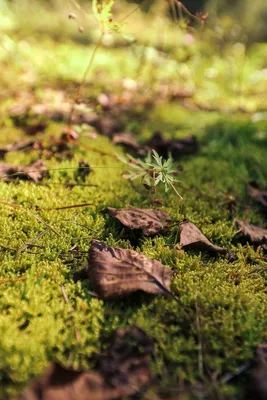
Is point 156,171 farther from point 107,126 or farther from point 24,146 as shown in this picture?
point 107,126

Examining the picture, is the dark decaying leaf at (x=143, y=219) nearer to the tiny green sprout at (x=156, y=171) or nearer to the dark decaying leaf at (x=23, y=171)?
the tiny green sprout at (x=156, y=171)

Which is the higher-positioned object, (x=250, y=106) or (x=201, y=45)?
(x=201, y=45)

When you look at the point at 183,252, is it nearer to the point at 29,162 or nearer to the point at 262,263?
the point at 262,263

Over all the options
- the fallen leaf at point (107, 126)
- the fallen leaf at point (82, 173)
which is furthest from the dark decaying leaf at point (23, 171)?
the fallen leaf at point (107, 126)

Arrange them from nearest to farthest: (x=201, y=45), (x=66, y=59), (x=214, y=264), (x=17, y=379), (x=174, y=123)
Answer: (x=17, y=379) < (x=214, y=264) < (x=174, y=123) < (x=66, y=59) < (x=201, y=45)

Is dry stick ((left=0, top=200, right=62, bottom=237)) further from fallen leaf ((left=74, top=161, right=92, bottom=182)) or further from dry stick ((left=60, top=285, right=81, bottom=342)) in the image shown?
fallen leaf ((left=74, top=161, right=92, bottom=182))

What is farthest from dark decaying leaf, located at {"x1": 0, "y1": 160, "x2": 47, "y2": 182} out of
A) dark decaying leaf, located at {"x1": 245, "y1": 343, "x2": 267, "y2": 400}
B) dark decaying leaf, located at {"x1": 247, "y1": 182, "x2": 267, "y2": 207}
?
dark decaying leaf, located at {"x1": 245, "y1": 343, "x2": 267, "y2": 400}

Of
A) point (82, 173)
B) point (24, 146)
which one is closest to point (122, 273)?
point (82, 173)

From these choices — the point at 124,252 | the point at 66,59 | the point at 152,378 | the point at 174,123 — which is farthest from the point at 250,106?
the point at 152,378
